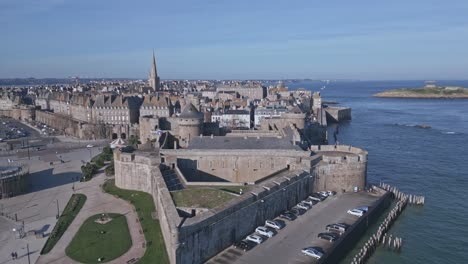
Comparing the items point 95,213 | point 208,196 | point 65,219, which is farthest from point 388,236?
point 65,219

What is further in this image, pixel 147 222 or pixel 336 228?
pixel 147 222

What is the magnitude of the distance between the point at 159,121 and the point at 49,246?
37930mm

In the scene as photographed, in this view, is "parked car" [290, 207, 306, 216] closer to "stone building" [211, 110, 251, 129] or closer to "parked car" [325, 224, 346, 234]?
"parked car" [325, 224, 346, 234]

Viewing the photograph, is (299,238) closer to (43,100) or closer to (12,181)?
(12,181)

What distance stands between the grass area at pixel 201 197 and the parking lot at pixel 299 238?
13.4ft

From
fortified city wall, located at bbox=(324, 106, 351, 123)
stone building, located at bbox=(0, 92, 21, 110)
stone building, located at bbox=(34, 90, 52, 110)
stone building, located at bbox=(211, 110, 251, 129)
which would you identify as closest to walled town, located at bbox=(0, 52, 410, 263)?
stone building, located at bbox=(211, 110, 251, 129)

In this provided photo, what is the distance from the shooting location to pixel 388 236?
37.1 m

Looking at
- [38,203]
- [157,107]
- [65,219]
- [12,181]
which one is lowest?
[38,203]

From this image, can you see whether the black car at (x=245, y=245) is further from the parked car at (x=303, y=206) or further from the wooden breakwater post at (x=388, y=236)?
the parked car at (x=303, y=206)

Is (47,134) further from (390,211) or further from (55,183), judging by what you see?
(390,211)

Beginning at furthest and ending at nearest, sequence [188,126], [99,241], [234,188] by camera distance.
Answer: [188,126]
[234,188]
[99,241]

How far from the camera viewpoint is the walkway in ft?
99.2

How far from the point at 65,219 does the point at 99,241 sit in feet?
25.1

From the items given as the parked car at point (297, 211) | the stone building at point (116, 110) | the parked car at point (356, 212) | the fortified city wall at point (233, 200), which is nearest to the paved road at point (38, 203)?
the fortified city wall at point (233, 200)
